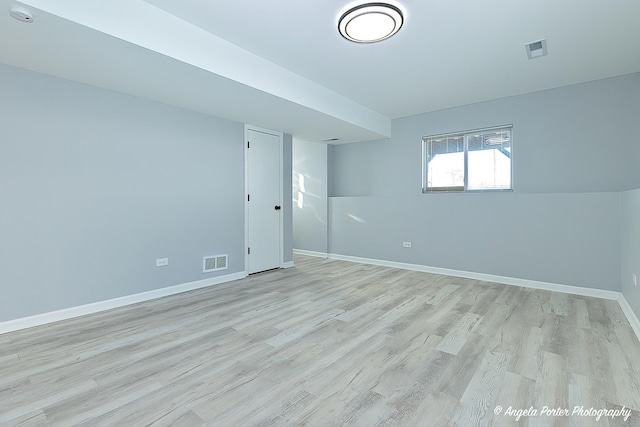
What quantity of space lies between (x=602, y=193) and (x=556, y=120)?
3.55ft

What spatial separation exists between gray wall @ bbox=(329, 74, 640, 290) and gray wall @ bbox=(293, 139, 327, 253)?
1208 mm

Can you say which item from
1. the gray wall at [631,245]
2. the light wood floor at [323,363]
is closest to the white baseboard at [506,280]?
the light wood floor at [323,363]

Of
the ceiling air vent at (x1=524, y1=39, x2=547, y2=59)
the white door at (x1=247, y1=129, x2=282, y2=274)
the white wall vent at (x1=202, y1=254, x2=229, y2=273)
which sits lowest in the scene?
the white wall vent at (x1=202, y1=254, x2=229, y2=273)

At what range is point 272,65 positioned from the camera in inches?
123

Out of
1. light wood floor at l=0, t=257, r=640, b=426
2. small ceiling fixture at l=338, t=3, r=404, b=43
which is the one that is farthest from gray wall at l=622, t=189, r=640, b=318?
small ceiling fixture at l=338, t=3, r=404, b=43

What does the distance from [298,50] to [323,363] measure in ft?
9.06

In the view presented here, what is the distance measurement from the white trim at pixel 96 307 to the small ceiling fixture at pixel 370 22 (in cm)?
330

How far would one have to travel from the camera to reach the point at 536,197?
384 centimetres

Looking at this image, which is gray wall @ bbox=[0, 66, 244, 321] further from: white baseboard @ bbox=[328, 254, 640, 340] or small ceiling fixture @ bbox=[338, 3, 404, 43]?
white baseboard @ bbox=[328, 254, 640, 340]

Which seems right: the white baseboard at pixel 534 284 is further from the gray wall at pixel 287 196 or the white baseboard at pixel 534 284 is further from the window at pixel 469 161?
the gray wall at pixel 287 196

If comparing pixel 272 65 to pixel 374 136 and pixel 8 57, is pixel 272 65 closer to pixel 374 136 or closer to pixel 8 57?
pixel 8 57

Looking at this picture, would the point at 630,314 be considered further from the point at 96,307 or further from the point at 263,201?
the point at 96,307

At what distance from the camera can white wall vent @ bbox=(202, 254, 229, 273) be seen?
3.93 m

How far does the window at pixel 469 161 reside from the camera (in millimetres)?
4316
